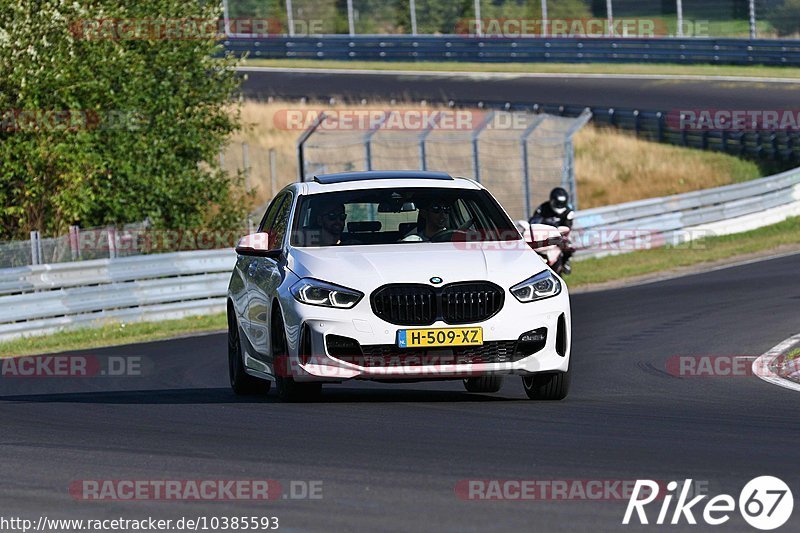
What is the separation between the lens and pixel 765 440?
8.36 m

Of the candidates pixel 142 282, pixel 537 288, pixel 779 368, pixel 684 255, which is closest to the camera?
pixel 537 288

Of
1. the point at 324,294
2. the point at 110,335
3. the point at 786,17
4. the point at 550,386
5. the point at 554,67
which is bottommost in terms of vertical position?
the point at 110,335

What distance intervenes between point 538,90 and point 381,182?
112 feet

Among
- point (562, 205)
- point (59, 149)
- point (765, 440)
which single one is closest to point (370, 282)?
point (765, 440)

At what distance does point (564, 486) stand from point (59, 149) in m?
18.6

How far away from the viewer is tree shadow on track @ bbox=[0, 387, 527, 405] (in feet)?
36.7

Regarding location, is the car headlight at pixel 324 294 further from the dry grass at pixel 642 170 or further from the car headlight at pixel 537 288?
the dry grass at pixel 642 170

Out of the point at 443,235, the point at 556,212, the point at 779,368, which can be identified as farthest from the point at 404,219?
the point at 556,212

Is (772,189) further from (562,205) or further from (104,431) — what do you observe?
(104,431)

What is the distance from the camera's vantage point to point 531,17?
5006 centimetres

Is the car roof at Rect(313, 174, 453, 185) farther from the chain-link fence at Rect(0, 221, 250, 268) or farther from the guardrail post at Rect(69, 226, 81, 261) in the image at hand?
the guardrail post at Rect(69, 226, 81, 261)

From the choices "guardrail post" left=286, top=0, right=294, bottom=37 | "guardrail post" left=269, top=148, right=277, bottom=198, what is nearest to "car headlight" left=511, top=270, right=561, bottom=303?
"guardrail post" left=269, top=148, right=277, bottom=198

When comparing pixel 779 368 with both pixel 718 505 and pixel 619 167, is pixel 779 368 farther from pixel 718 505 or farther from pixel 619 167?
pixel 619 167

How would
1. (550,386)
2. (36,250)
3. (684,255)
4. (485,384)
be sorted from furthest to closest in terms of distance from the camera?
(684,255), (36,250), (485,384), (550,386)
